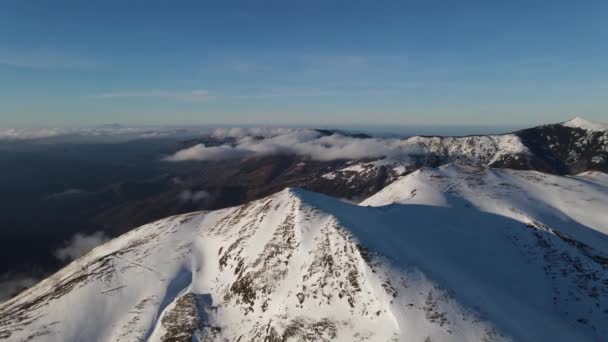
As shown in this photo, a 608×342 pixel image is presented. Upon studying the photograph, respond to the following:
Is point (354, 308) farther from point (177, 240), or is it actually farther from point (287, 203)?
point (177, 240)

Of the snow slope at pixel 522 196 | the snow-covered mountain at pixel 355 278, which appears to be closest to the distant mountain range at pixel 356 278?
the snow-covered mountain at pixel 355 278

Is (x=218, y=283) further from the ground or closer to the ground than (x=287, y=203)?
closer to the ground

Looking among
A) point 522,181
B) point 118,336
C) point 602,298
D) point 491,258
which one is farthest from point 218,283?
point 522,181

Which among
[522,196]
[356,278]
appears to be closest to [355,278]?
[356,278]

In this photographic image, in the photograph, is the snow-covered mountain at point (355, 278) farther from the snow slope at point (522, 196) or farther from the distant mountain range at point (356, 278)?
the snow slope at point (522, 196)

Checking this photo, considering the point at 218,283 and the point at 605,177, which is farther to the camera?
the point at 605,177

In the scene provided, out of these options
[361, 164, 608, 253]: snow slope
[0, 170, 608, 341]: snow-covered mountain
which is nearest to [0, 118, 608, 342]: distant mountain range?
[0, 170, 608, 341]: snow-covered mountain

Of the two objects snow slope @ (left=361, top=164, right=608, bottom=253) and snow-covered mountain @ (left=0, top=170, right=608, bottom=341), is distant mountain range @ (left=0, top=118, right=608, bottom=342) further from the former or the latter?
snow slope @ (left=361, top=164, right=608, bottom=253)

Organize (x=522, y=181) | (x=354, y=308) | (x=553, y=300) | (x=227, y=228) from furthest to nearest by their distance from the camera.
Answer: (x=522, y=181), (x=227, y=228), (x=553, y=300), (x=354, y=308)
